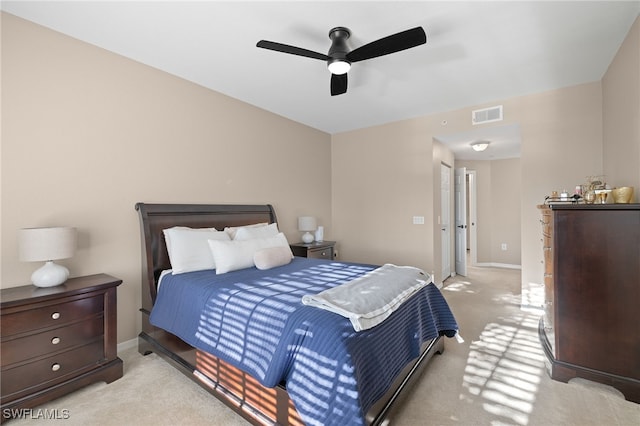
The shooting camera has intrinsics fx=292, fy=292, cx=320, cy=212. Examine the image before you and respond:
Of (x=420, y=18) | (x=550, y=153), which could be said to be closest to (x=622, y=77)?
(x=550, y=153)

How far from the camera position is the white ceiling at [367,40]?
2.16 m

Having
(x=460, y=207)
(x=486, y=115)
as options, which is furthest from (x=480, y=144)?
(x=460, y=207)

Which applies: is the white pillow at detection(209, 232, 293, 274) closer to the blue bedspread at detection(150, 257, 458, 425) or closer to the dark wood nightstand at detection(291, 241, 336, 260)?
the blue bedspread at detection(150, 257, 458, 425)

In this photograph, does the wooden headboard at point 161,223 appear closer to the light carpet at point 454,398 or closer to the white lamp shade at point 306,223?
the light carpet at point 454,398

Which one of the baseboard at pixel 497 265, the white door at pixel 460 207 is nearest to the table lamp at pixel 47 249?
the white door at pixel 460 207

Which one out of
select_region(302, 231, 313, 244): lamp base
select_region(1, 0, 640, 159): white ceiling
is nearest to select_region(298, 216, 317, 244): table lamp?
select_region(302, 231, 313, 244): lamp base

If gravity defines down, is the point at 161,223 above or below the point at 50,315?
above

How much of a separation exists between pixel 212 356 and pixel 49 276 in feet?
4.33

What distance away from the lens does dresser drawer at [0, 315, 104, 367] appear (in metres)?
1.84

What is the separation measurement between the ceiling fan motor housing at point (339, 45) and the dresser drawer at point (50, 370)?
285 centimetres

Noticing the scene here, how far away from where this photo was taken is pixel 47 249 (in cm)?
203

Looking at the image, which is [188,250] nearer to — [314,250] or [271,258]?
[271,258]

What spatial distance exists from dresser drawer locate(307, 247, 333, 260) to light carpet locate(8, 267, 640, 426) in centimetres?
210

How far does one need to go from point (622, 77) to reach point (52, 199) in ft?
16.7
